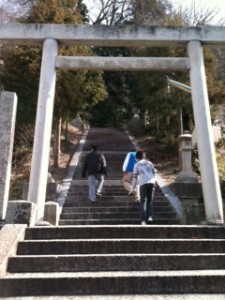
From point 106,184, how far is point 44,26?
517cm

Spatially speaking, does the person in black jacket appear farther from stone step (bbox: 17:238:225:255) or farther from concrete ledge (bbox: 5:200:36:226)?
stone step (bbox: 17:238:225:255)

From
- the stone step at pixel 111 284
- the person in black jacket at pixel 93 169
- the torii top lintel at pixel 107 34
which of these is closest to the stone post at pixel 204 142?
the torii top lintel at pixel 107 34

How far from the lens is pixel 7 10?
76.0 ft

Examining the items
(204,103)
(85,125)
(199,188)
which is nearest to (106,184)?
(199,188)

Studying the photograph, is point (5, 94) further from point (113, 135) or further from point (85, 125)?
point (85, 125)

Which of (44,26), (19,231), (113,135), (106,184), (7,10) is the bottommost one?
(19,231)

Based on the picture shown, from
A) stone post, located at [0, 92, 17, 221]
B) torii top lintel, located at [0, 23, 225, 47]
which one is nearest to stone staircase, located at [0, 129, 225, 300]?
stone post, located at [0, 92, 17, 221]

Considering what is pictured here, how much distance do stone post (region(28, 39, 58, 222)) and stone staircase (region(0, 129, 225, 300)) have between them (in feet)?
3.84

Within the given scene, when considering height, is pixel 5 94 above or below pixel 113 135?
below

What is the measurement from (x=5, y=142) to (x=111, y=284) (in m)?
2.91

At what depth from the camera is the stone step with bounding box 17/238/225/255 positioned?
5.91 m

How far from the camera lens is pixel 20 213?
6.65m

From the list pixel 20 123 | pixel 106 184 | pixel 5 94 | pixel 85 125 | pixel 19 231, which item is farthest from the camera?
pixel 85 125

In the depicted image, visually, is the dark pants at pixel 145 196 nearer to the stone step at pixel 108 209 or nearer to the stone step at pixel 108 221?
the stone step at pixel 108 221
